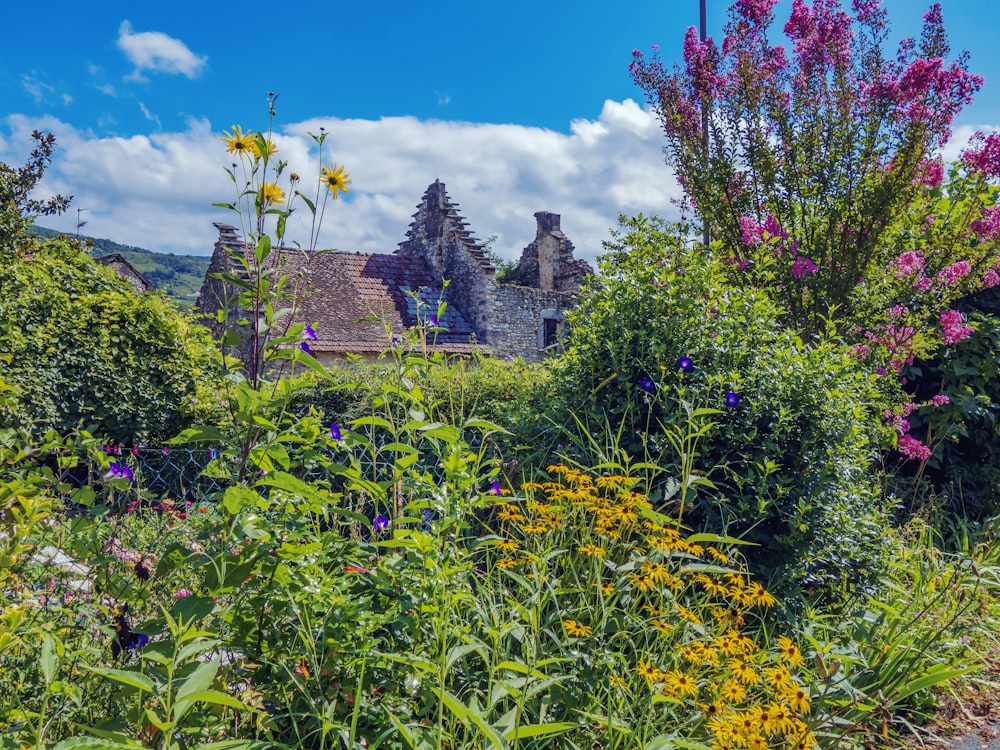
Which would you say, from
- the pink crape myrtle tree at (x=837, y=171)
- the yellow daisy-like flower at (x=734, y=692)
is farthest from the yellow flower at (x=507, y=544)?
the pink crape myrtle tree at (x=837, y=171)

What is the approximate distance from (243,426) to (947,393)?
21.8 feet

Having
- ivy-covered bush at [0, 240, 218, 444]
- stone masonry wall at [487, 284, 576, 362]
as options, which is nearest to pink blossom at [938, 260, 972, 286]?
ivy-covered bush at [0, 240, 218, 444]

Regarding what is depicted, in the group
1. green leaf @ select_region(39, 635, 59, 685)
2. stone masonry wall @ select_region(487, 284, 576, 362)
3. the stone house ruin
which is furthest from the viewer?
stone masonry wall @ select_region(487, 284, 576, 362)

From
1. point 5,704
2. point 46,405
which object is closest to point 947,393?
point 5,704

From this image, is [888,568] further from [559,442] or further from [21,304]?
[21,304]

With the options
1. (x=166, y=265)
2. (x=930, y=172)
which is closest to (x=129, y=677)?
(x=930, y=172)

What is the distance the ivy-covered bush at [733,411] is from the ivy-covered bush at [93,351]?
5.45m

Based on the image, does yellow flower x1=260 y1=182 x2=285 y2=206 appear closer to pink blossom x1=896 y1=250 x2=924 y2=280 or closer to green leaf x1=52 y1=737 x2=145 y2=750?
green leaf x1=52 y1=737 x2=145 y2=750

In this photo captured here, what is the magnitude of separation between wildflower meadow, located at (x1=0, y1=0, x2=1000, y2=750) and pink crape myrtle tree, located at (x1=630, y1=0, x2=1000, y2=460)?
3 centimetres

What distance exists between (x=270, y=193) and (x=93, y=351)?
6430 millimetres

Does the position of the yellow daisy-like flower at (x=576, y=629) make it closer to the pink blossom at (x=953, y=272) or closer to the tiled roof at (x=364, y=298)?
the pink blossom at (x=953, y=272)

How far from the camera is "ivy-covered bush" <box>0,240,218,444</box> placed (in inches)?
288

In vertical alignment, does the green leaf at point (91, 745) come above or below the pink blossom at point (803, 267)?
below

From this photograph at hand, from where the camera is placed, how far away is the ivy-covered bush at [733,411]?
362 cm
